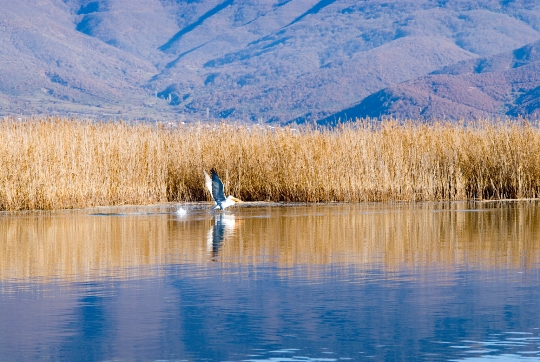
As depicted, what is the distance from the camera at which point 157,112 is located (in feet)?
592

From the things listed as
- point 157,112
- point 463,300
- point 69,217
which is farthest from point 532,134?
point 157,112

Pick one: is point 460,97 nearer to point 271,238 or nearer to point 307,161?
point 307,161

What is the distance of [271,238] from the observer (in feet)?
45.9

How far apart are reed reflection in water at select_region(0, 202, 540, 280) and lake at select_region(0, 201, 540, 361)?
0.04 m

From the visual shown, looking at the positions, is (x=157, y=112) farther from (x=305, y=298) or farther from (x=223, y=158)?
(x=305, y=298)

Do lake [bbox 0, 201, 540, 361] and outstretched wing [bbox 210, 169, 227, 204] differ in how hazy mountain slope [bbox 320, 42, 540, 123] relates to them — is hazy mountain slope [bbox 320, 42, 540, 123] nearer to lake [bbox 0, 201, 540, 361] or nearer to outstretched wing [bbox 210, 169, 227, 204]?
outstretched wing [bbox 210, 169, 227, 204]

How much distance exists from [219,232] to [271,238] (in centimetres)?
129

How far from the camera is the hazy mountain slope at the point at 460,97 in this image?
161 m

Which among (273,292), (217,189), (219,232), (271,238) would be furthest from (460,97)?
(273,292)

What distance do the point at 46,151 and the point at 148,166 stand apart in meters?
2.49

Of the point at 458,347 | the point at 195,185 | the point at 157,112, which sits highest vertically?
the point at 157,112

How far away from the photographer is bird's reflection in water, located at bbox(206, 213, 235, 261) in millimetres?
12942

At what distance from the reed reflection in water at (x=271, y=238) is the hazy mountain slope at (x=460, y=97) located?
451 feet

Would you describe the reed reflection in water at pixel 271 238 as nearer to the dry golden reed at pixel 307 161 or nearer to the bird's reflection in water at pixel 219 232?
the bird's reflection in water at pixel 219 232
